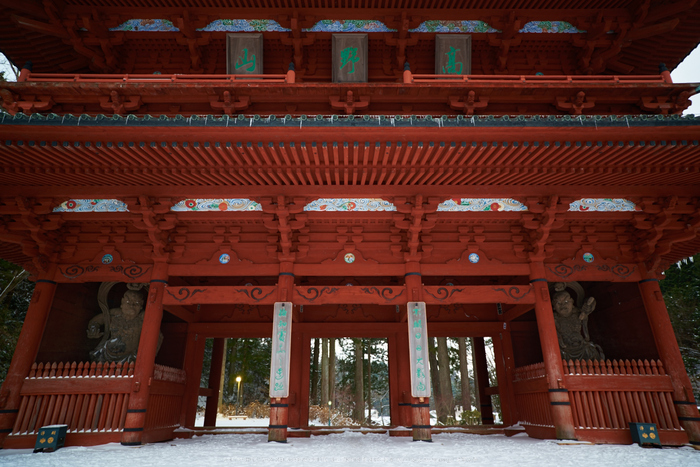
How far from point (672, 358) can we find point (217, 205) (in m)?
9.18

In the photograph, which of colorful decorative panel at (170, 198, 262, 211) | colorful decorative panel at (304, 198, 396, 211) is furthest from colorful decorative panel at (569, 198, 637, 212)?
colorful decorative panel at (170, 198, 262, 211)

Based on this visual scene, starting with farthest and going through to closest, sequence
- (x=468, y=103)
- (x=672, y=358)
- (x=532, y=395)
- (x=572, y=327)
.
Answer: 1. (x=572, y=327)
2. (x=532, y=395)
3. (x=468, y=103)
4. (x=672, y=358)

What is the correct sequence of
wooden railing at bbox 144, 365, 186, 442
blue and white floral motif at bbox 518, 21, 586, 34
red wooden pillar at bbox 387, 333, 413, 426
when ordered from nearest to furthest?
wooden railing at bbox 144, 365, 186, 442 < blue and white floral motif at bbox 518, 21, 586, 34 < red wooden pillar at bbox 387, 333, 413, 426

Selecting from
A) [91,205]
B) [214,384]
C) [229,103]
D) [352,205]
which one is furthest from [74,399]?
[229,103]

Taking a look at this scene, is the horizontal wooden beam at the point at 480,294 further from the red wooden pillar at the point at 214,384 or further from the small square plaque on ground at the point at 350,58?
the red wooden pillar at the point at 214,384

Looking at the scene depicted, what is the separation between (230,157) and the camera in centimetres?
627

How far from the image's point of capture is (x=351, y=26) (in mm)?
8688

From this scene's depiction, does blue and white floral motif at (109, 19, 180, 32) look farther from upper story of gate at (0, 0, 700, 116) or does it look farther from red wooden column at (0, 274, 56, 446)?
red wooden column at (0, 274, 56, 446)

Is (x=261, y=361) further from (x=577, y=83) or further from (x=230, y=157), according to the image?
(x=577, y=83)

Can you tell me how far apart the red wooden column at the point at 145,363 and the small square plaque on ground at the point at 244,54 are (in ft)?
15.1

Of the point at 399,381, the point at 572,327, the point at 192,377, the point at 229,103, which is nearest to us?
the point at 229,103

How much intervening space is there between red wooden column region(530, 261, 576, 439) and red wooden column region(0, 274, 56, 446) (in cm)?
952

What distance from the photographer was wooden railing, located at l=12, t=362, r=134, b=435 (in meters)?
6.75

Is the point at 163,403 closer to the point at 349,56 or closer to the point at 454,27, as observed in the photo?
the point at 349,56
